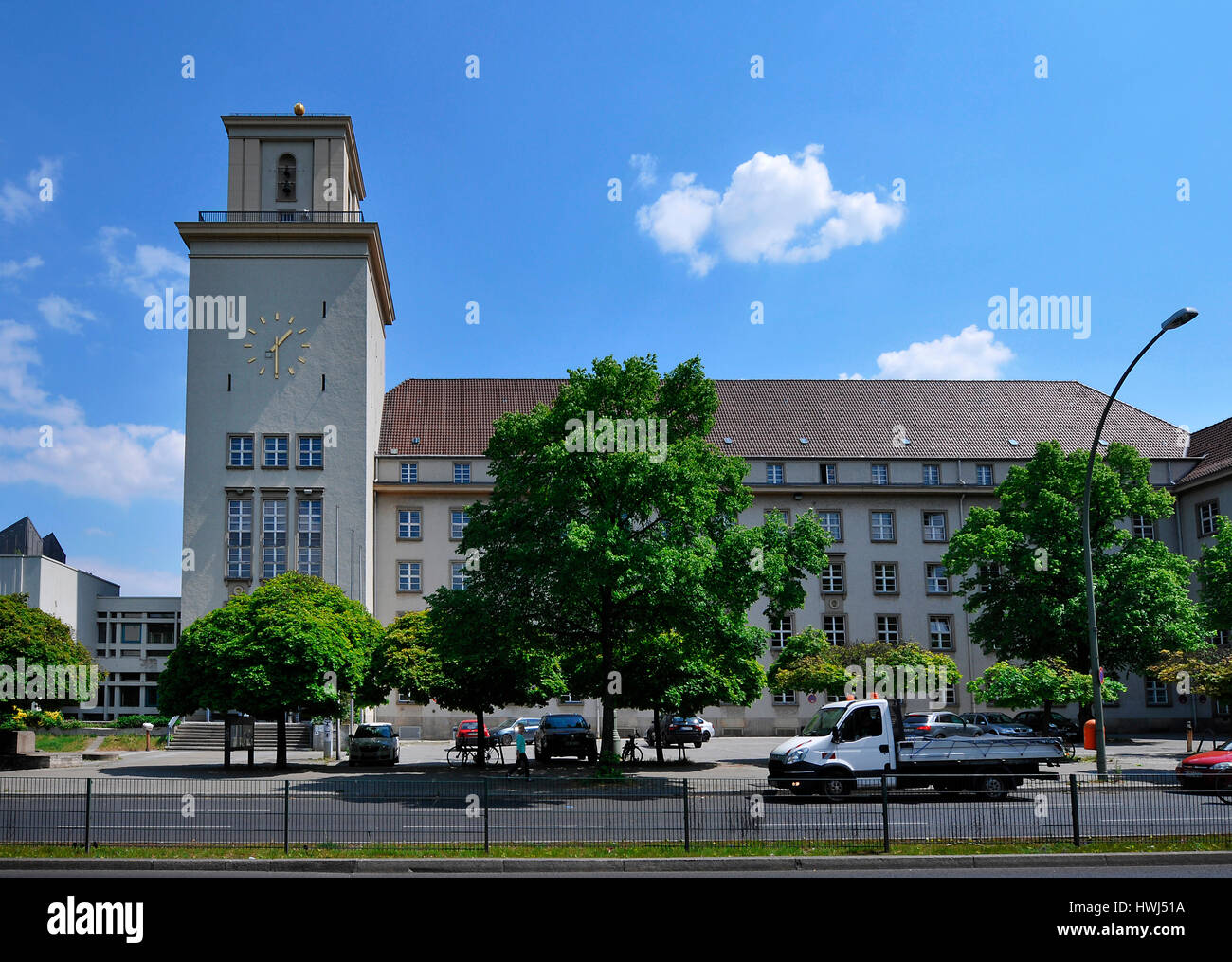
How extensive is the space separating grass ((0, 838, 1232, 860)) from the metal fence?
91 millimetres

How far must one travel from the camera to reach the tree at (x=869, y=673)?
40938mm

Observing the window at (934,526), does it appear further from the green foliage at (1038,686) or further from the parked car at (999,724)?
the green foliage at (1038,686)

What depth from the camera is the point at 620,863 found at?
1264 centimetres

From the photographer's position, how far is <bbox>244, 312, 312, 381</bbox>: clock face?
5656 centimetres

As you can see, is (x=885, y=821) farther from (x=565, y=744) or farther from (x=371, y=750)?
(x=371, y=750)

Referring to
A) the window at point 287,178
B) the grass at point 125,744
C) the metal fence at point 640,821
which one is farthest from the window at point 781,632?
the metal fence at point 640,821

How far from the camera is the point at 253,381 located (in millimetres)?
56344

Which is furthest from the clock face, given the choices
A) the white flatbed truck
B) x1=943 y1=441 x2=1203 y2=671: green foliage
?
the white flatbed truck

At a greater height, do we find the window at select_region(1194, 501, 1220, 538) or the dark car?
the window at select_region(1194, 501, 1220, 538)

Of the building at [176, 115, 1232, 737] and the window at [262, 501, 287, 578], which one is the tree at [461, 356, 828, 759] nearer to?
the building at [176, 115, 1232, 737]

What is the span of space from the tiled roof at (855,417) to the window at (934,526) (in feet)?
12.2

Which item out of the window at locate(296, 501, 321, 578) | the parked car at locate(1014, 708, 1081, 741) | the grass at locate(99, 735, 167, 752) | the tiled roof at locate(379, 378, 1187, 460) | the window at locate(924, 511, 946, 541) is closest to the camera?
the parked car at locate(1014, 708, 1081, 741)

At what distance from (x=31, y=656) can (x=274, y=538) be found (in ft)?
70.4
